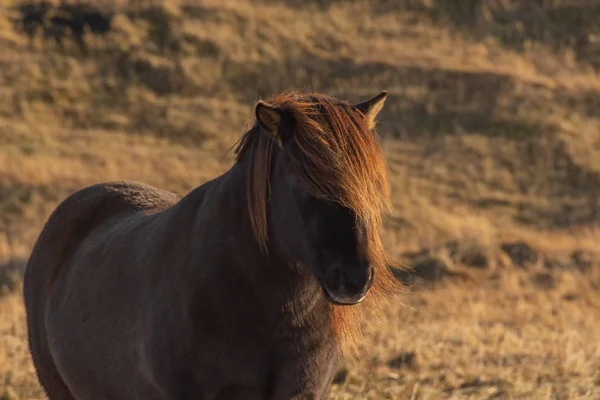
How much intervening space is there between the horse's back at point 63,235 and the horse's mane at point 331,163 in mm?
1735

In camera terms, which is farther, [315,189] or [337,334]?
[337,334]

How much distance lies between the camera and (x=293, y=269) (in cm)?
397

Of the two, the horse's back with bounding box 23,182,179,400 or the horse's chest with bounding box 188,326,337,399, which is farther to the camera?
the horse's back with bounding box 23,182,179,400

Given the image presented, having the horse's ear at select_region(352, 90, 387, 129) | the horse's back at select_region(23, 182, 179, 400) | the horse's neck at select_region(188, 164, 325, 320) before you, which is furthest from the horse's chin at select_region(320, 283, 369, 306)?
the horse's back at select_region(23, 182, 179, 400)

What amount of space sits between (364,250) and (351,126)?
1.64ft

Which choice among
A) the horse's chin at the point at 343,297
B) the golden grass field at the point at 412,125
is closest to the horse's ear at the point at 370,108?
the horse's chin at the point at 343,297

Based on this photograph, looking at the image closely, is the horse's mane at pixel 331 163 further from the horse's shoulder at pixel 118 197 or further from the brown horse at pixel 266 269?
the horse's shoulder at pixel 118 197

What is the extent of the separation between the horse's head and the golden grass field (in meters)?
5.04

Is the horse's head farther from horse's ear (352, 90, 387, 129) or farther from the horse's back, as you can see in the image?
the horse's back

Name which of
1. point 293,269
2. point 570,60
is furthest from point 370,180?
point 570,60

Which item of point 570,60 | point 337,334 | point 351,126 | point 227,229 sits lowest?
point 337,334

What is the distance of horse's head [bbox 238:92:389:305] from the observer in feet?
11.7

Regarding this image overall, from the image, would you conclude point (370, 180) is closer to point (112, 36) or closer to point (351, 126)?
point (351, 126)

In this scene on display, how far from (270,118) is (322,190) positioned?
360mm
